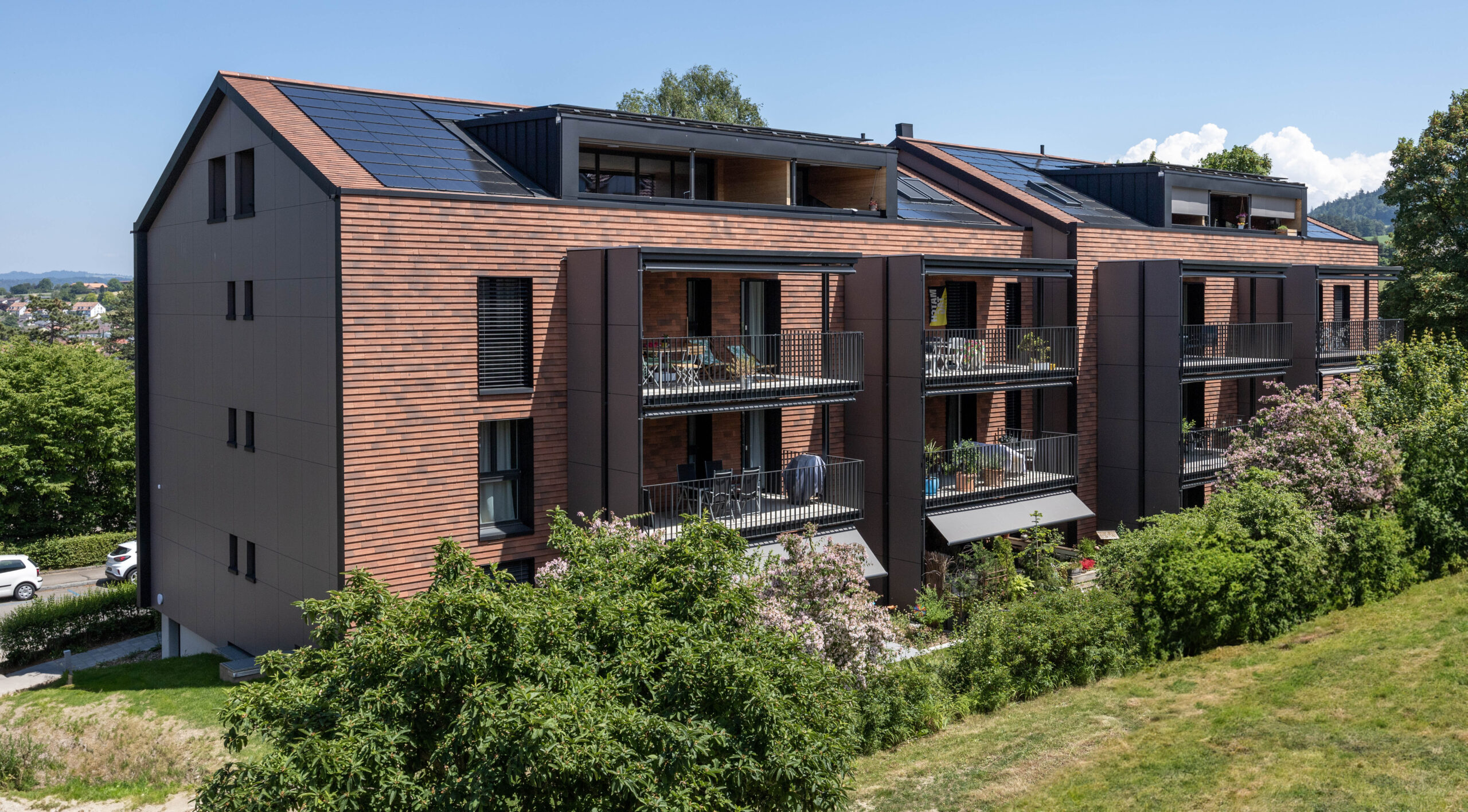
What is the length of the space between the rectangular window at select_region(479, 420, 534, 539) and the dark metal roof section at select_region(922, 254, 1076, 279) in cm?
887

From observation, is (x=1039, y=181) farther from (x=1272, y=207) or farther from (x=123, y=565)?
(x=123, y=565)

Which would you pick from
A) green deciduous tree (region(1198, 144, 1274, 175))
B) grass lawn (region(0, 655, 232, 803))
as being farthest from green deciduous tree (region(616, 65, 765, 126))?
grass lawn (region(0, 655, 232, 803))

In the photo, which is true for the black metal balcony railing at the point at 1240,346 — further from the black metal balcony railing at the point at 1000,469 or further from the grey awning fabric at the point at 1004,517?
the grey awning fabric at the point at 1004,517

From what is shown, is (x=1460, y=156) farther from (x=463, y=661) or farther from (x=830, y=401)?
(x=463, y=661)

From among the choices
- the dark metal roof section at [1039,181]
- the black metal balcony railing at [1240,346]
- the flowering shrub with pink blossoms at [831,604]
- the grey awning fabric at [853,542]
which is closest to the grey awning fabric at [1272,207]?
the black metal balcony railing at [1240,346]

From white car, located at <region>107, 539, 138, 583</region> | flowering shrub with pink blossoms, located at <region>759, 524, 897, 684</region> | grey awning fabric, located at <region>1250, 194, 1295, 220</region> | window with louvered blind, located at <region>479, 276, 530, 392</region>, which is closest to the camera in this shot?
flowering shrub with pink blossoms, located at <region>759, 524, 897, 684</region>

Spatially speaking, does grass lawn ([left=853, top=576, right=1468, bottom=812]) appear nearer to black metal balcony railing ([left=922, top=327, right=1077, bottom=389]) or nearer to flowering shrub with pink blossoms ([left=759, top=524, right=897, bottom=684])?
flowering shrub with pink blossoms ([left=759, top=524, right=897, bottom=684])

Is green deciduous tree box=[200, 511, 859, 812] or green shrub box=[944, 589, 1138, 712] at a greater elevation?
green deciduous tree box=[200, 511, 859, 812]

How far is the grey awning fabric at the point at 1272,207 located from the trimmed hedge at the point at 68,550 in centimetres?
4090

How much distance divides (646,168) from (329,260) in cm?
774

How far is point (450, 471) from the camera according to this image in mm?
19547

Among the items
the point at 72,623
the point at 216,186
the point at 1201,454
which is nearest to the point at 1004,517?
the point at 1201,454

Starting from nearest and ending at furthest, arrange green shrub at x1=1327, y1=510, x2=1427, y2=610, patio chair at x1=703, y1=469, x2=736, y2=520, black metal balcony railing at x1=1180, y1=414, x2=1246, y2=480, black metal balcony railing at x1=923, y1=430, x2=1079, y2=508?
patio chair at x1=703, y1=469, x2=736, y2=520
green shrub at x1=1327, y1=510, x2=1427, y2=610
black metal balcony railing at x1=923, y1=430, x2=1079, y2=508
black metal balcony railing at x1=1180, y1=414, x2=1246, y2=480

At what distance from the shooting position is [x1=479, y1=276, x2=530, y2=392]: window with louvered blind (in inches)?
786
